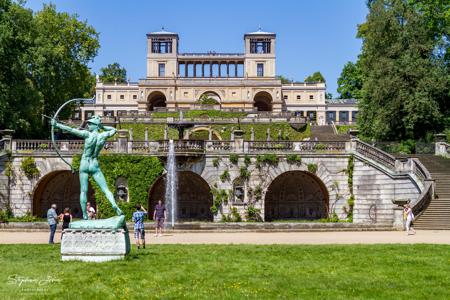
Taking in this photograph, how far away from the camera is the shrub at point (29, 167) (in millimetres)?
34750

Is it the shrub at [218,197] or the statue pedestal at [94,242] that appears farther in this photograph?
the shrub at [218,197]

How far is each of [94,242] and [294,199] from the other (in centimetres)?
2268

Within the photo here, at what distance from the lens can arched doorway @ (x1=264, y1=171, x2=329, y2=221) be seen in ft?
121

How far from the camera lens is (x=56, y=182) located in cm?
3684

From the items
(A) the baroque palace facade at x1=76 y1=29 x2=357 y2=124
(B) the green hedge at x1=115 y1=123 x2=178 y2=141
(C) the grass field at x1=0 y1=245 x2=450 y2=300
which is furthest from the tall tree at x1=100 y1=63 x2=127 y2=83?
(C) the grass field at x1=0 y1=245 x2=450 y2=300

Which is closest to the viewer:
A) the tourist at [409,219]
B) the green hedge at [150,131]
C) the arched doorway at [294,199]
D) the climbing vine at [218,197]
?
the tourist at [409,219]

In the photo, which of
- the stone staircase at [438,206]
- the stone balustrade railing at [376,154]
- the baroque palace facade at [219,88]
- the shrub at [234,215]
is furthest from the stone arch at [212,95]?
the stone staircase at [438,206]

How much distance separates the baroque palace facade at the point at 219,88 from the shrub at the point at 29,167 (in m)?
38.6

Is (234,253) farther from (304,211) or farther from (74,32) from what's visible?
(74,32)

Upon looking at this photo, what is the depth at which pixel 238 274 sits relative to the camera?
14117mm

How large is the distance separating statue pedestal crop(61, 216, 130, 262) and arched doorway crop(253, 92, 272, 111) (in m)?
66.4

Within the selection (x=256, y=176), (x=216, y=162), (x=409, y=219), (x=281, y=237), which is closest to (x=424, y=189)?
(x=409, y=219)

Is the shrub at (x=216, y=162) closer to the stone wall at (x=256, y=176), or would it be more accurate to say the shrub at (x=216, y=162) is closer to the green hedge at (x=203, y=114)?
the stone wall at (x=256, y=176)

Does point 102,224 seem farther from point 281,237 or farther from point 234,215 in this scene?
point 234,215
